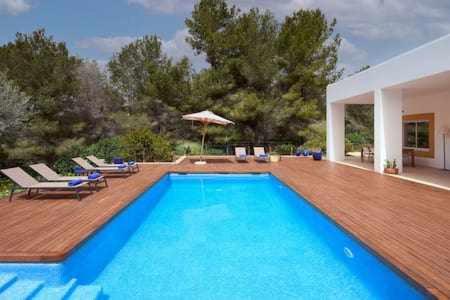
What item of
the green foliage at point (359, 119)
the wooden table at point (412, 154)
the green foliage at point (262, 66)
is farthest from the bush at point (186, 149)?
the green foliage at point (359, 119)

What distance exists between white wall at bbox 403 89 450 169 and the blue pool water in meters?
7.53

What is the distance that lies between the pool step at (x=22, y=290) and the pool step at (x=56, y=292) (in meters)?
0.06

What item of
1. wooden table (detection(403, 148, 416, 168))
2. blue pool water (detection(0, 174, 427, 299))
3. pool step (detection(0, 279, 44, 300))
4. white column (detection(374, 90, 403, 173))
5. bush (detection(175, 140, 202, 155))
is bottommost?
blue pool water (detection(0, 174, 427, 299))

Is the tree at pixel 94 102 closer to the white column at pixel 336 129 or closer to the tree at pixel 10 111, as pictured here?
the tree at pixel 10 111

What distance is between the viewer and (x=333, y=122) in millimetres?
15773

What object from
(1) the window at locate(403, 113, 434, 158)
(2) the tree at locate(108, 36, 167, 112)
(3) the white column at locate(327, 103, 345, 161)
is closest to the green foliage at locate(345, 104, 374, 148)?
(3) the white column at locate(327, 103, 345, 161)

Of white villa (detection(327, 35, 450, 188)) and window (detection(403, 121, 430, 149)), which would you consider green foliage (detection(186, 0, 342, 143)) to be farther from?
window (detection(403, 121, 430, 149))

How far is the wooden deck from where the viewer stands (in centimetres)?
393

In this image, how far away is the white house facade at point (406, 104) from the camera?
8.55 m

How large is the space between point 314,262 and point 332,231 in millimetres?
783

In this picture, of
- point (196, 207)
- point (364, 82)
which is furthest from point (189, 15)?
point (196, 207)

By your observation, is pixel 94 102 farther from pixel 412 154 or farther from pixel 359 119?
pixel 359 119

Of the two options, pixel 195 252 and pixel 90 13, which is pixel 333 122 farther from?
pixel 90 13

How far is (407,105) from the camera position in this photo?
1464 cm
